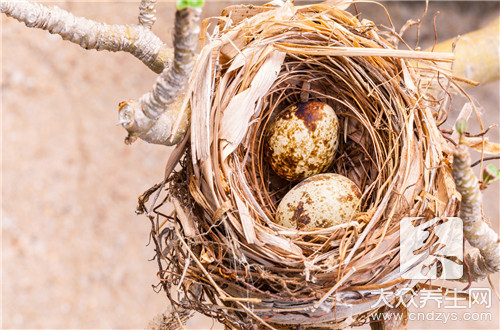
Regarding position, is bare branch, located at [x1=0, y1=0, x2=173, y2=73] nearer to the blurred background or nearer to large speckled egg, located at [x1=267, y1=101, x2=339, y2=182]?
large speckled egg, located at [x1=267, y1=101, x2=339, y2=182]

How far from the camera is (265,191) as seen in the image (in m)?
0.85

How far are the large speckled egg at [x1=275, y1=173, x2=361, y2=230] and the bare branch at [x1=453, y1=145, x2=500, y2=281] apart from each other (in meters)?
0.17

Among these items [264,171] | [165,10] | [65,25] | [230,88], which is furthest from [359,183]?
[165,10]

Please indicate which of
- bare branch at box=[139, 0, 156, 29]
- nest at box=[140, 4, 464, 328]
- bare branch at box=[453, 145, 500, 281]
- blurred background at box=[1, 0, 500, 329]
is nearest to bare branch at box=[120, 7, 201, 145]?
nest at box=[140, 4, 464, 328]

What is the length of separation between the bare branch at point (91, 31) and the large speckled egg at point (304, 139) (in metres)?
0.21

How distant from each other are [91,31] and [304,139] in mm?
348

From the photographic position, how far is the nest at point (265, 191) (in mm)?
667

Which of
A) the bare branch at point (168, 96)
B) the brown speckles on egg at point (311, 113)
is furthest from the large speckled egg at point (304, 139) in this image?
the bare branch at point (168, 96)

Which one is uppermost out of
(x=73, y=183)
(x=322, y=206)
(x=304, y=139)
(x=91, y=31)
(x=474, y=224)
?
(x=73, y=183)

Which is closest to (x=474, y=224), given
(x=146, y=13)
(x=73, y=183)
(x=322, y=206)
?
(x=322, y=206)

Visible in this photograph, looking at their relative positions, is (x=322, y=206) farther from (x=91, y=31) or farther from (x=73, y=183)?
(x=73, y=183)

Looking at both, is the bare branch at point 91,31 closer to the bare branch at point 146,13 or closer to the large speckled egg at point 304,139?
the bare branch at point 146,13

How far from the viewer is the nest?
0.67m

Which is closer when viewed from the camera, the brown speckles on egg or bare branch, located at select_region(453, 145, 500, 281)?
bare branch, located at select_region(453, 145, 500, 281)
